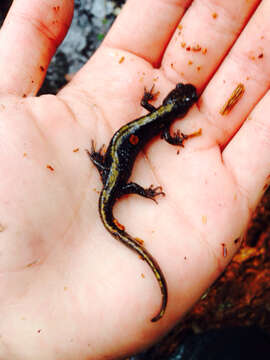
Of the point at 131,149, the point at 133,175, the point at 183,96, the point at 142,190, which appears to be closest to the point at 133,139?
the point at 131,149

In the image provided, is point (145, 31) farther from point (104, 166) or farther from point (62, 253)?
point (62, 253)

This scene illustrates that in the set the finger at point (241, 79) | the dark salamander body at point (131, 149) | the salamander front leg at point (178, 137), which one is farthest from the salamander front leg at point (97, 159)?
the finger at point (241, 79)

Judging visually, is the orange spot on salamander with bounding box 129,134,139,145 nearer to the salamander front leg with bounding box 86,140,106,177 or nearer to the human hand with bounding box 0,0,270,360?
the human hand with bounding box 0,0,270,360

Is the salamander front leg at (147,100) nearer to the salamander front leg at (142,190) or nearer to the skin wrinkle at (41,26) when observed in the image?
the salamander front leg at (142,190)

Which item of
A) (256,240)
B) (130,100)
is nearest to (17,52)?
(130,100)

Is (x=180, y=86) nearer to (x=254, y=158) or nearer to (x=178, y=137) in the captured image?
(x=178, y=137)

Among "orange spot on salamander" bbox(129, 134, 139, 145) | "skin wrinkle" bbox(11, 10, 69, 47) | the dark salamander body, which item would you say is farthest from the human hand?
"orange spot on salamander" bbox(129, 134, 139, 145)

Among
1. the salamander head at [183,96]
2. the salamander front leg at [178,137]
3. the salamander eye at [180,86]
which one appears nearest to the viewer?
the salamander front leg at [178,137]
